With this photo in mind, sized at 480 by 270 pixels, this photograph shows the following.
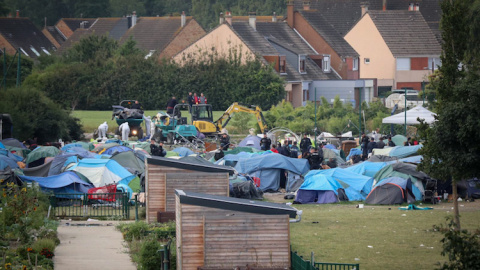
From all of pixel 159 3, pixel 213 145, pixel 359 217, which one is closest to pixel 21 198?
pixel 359 217

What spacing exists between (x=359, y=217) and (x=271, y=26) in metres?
49.4

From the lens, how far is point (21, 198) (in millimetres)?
19719

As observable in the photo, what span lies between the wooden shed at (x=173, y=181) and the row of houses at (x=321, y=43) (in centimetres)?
4002

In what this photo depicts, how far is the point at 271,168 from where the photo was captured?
29.6 m

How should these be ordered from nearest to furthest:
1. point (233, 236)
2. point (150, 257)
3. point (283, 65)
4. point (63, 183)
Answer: point (233, 236) < point (150, 257) < point (63, 183) < point (283, 65)

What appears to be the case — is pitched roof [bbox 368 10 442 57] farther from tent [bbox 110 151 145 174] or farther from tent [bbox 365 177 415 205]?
tent [bbox 365 177 415 205]

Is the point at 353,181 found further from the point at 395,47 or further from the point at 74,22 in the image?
the point at 74,22

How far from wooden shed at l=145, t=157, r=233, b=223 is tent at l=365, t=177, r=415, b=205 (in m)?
6.19

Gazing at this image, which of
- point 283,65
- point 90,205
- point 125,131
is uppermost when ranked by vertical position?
point 283,65

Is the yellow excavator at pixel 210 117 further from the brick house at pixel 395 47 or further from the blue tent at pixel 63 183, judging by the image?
the brick house at pixel 395 47

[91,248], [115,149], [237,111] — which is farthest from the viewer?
[237,111]

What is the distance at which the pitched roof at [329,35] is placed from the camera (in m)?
72.8

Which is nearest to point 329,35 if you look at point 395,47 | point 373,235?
point 395,47

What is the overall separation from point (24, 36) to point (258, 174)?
221 ft
